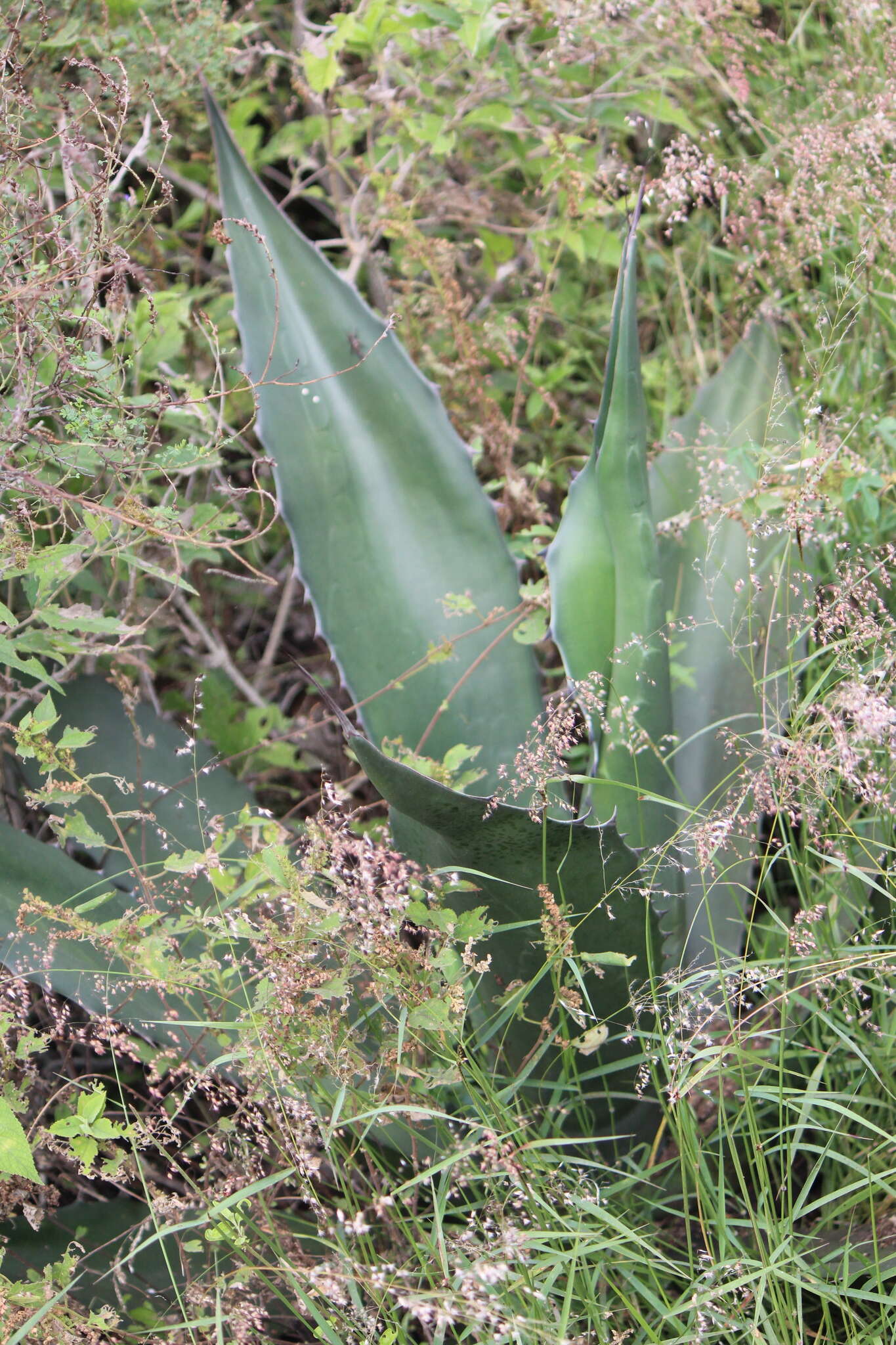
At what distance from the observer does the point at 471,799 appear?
938 mm

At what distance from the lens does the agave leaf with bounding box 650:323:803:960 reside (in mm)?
1320

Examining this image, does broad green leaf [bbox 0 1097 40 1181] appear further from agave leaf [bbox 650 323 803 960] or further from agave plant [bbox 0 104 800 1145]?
agave leaf [bbox 650 323 803 960]

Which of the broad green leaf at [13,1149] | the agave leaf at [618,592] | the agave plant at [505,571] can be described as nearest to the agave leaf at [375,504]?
the agave plant at [505,571]

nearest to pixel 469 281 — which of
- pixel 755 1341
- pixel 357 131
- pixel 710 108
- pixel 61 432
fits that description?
pixel 357 131

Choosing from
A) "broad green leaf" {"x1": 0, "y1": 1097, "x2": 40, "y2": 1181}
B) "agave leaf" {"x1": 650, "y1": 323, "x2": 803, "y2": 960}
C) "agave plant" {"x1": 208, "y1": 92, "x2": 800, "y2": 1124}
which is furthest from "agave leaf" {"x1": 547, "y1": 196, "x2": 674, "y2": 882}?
"broad green leaf" {"x1": 0, "y1": 1097, "x2": 40, "y2": 1181}

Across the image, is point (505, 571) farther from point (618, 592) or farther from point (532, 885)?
point (532, 885)

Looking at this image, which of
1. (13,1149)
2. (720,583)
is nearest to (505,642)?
(720,583)

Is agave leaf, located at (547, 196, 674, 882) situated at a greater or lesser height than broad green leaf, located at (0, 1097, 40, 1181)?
greater

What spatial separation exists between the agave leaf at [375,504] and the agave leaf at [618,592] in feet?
0.60

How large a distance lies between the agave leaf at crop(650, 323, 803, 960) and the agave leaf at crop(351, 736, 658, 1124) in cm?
14

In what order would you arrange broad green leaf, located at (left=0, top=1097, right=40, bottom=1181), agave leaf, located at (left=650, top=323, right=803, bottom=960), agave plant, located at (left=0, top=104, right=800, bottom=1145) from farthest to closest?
agave leaf, located at (left=650, top=323, right=803, bottom=960)
agave plant, located at (left=0, top=104, right=800, bottom=1145)
broad green leaf, located at (left=0, top=1097, right=40, bottom=1181)

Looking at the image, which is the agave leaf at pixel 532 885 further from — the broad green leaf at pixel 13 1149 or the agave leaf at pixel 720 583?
the broad green leaf at pixel 13 1149

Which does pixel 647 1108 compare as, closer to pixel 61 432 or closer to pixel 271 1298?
pixel 271 1298

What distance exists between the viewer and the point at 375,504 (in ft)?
4.48
